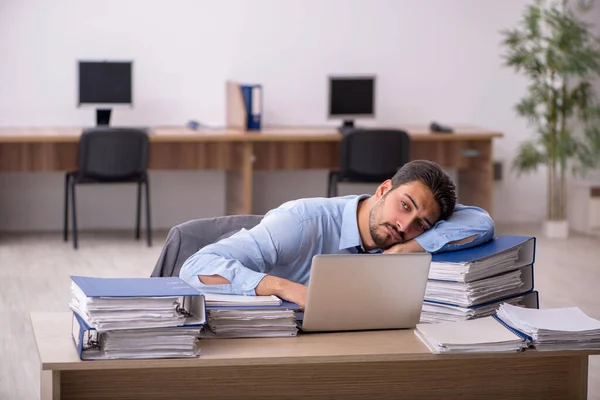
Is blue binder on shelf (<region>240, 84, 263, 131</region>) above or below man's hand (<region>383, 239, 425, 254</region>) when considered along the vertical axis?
above

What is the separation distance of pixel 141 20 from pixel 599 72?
10.4 feet

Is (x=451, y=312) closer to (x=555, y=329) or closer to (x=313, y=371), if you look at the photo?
(x=555, y=329)

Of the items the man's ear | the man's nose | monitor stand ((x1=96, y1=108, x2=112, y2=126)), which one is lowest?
the man's nose

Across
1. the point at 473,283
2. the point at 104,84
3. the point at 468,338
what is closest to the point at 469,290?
the point at 473,283

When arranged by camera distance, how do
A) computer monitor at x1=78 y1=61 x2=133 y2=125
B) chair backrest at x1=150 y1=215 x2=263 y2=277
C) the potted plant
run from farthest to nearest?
the potted plant → computer monitor at x1=78 y1=61 x2=133 y2=125 → chair backrest at x1=150 y1=215 x2=263 y2=277

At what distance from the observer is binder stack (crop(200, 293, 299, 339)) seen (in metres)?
1.95

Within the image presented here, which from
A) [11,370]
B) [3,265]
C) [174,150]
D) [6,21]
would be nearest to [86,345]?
[11,370]

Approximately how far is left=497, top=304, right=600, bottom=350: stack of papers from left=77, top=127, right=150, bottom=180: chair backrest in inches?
169

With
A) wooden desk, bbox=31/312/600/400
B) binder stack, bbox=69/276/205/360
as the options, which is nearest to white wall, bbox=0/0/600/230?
wooden desk, bbox=31/312/600/400

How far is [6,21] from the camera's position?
6.55 meters

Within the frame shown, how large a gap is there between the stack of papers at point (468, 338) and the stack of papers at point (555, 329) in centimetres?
3

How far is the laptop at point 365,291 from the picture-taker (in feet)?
6.29

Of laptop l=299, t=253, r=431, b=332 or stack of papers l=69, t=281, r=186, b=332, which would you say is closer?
stack of papers l=69, t=281, r=186, b=332

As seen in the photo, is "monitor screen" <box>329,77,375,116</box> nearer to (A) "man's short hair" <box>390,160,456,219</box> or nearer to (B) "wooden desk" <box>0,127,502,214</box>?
(B) "wooden desk" <box>0,127,502,214</box>
